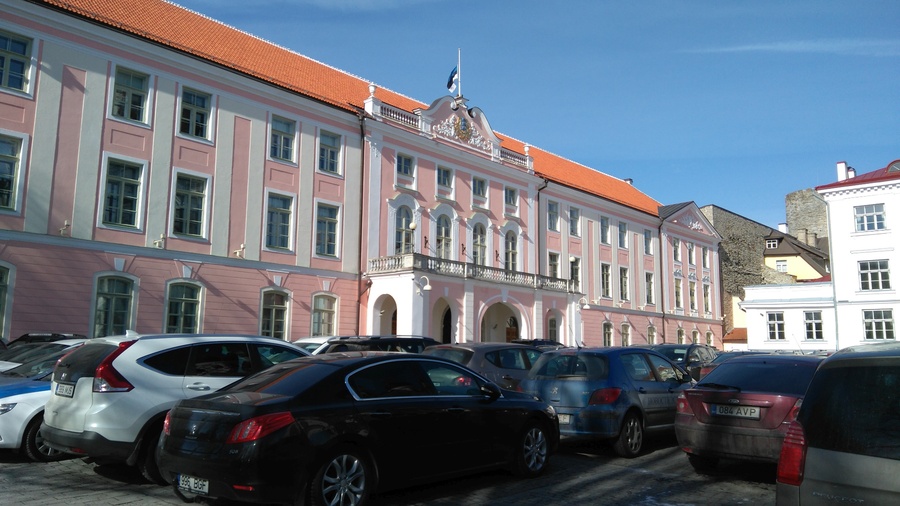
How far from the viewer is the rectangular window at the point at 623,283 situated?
43.7 meters

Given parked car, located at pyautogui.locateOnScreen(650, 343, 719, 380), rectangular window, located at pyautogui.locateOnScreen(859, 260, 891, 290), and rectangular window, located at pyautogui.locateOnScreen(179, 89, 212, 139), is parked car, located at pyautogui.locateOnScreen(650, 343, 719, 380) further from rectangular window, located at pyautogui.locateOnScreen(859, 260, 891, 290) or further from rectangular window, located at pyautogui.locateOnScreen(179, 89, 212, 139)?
rectangular window, located at pyautogui.locateOnScreen(859, 260, 891, 290)

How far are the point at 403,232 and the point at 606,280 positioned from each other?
17.2 meters

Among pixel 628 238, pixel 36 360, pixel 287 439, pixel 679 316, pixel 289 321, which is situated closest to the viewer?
pixel 287 439

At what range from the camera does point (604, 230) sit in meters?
43.1

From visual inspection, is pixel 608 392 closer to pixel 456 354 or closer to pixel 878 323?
pixel 456 354

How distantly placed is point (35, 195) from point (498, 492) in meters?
17.7

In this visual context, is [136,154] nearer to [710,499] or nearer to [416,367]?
[416,367]

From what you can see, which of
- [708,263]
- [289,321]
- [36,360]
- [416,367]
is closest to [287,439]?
[416,367]

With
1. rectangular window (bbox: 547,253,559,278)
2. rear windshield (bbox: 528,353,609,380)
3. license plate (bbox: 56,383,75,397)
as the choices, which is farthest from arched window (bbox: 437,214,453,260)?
license plate (bbox: 56,383,75,397)

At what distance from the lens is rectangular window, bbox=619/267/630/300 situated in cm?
4369

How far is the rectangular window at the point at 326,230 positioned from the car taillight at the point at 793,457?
23.7 metres

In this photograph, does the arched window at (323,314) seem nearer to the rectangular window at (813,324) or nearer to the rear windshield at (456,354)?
the rear windshield at (456,354)

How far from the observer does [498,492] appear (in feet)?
25.2

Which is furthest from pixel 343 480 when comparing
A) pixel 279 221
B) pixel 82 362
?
pixel 279 221
